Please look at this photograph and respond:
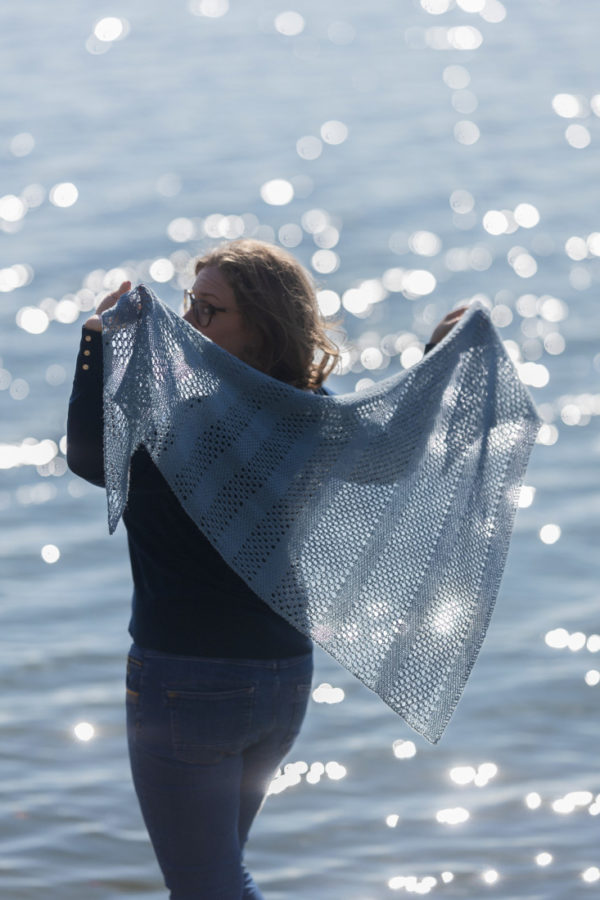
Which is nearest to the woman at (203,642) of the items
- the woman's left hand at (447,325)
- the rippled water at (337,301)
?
the woman's left hand at (447,325)

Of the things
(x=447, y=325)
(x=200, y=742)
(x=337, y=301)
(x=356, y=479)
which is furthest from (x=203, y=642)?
(x=337, y=301)

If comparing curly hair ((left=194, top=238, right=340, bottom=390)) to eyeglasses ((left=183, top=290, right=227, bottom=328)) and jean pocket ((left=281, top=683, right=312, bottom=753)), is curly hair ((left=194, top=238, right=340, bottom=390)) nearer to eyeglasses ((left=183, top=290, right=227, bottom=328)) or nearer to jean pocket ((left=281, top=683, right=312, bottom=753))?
eyeglasses ((left=183, top=290, right=227, bottom=328))

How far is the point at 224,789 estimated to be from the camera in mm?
2541

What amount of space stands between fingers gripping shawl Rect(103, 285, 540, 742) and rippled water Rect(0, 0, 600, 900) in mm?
1379

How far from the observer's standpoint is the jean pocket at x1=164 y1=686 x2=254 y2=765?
97.3 inches

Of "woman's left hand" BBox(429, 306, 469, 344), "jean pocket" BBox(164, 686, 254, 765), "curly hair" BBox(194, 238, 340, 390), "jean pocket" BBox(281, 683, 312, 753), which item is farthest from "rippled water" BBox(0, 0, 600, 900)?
"curly hair" BBox(194, 238, 340, 390)

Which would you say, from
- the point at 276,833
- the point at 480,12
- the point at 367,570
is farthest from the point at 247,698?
the point at 480,12

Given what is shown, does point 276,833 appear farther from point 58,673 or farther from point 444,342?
point 444,342

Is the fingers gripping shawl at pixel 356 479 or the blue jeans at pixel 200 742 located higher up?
the fingers gripping shawl at pixel 356 479

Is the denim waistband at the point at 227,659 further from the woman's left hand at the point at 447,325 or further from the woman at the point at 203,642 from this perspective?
the woman's left hand at the point at 447,325

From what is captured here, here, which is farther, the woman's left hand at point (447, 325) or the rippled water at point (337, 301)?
the rippled water at point (337, 301)

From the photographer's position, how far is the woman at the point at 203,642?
8.14ft

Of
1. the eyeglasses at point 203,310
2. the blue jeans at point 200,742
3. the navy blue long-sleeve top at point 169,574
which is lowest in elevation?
the blue jeans at point 200,742

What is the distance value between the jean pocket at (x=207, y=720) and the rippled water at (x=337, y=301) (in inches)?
57.7
